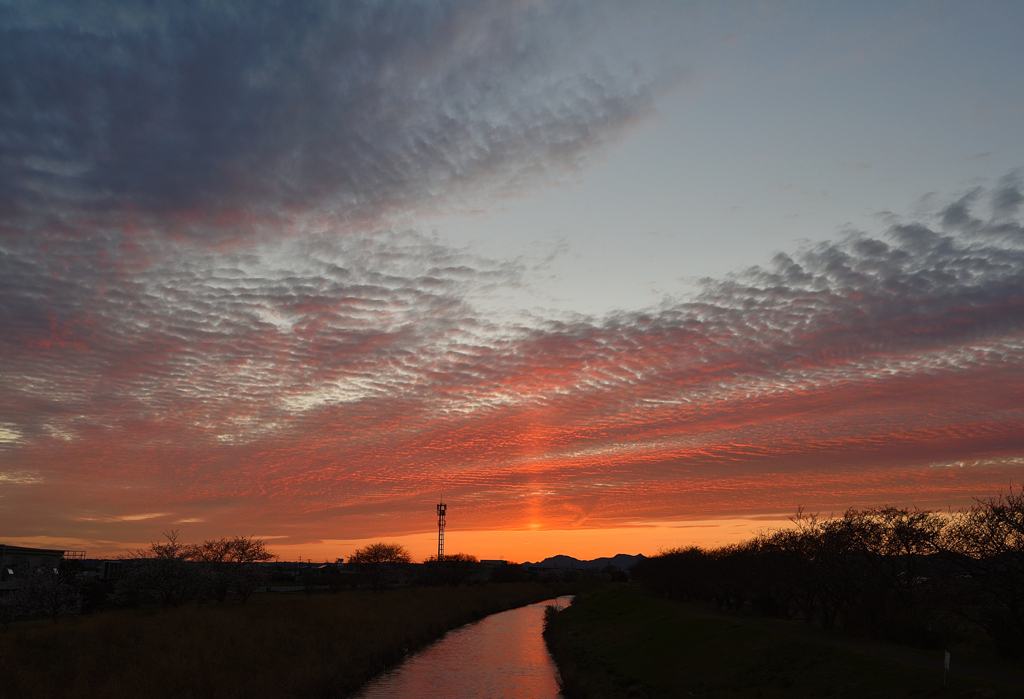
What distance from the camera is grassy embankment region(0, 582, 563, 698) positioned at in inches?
1110

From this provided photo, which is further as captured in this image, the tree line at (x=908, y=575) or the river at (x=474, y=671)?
the river at (x=474, y=671)

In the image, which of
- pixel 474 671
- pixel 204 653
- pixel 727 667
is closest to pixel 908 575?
pixel 727 667

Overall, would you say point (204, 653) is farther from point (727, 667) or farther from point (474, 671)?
point (727, 667)

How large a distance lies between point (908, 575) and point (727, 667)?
44.0 ft

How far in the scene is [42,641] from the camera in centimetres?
3034

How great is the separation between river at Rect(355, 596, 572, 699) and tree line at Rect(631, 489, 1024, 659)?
748 inches

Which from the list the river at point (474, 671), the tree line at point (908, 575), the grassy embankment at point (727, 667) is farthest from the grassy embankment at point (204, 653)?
the tree line at point (908, 575)

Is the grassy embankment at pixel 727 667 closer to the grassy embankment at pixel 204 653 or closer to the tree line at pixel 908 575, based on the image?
the tree line at pixel 908 575

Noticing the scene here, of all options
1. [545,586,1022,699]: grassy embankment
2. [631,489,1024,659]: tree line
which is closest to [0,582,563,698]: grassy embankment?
[545,586,1022,699]: grassy embankment

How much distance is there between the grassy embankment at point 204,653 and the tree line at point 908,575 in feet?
101

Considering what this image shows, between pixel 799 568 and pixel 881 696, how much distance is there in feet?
84.6

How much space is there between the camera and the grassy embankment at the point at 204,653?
92.5 ft

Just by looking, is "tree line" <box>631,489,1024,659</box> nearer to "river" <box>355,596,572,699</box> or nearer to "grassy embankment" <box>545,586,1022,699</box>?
"grassy embankment" <box>545,586,1022,699</box>

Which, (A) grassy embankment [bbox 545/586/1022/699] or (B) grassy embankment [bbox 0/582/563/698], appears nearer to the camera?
(A) grassy embankment [bbox 545/586/1022/699]
